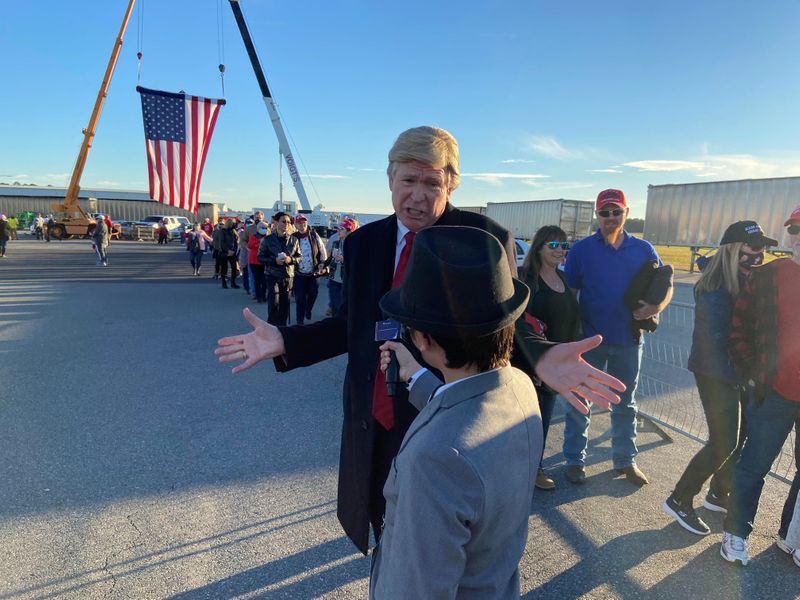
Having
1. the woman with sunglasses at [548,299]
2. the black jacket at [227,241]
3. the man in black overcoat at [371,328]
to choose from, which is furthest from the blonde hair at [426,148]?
the black jacket at [227,241]

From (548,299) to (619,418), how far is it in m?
1.07

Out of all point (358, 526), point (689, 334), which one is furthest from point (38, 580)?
point (689, 334)

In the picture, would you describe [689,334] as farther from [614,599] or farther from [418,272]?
[418,272]

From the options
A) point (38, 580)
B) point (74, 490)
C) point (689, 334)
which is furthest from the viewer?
point (689, 334)

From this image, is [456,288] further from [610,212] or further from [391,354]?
[610,212]

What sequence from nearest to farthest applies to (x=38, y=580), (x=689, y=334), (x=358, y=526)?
1. (x=358, y=526)
2. (x=38, y=580)
3. (x=689, y=334)

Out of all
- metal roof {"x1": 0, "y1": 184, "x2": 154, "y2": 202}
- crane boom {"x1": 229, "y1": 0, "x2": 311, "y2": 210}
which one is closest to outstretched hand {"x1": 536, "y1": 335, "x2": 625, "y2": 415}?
crane boom {"x1": 229, "y1": 0, "x2": 311, "y2": 210}

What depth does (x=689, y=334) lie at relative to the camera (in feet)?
18.6

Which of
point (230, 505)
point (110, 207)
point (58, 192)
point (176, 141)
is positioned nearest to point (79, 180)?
point (110, 207)

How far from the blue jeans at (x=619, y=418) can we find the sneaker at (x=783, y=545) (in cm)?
90

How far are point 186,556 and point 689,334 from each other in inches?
223

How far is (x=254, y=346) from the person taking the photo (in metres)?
1.85

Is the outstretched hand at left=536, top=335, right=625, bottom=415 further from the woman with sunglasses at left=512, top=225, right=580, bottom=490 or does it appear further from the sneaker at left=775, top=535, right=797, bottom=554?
the sneaker at left=775, top=535, right=797, bottom=554

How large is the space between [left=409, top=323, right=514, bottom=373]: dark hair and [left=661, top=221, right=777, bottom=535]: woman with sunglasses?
91.3 inches
